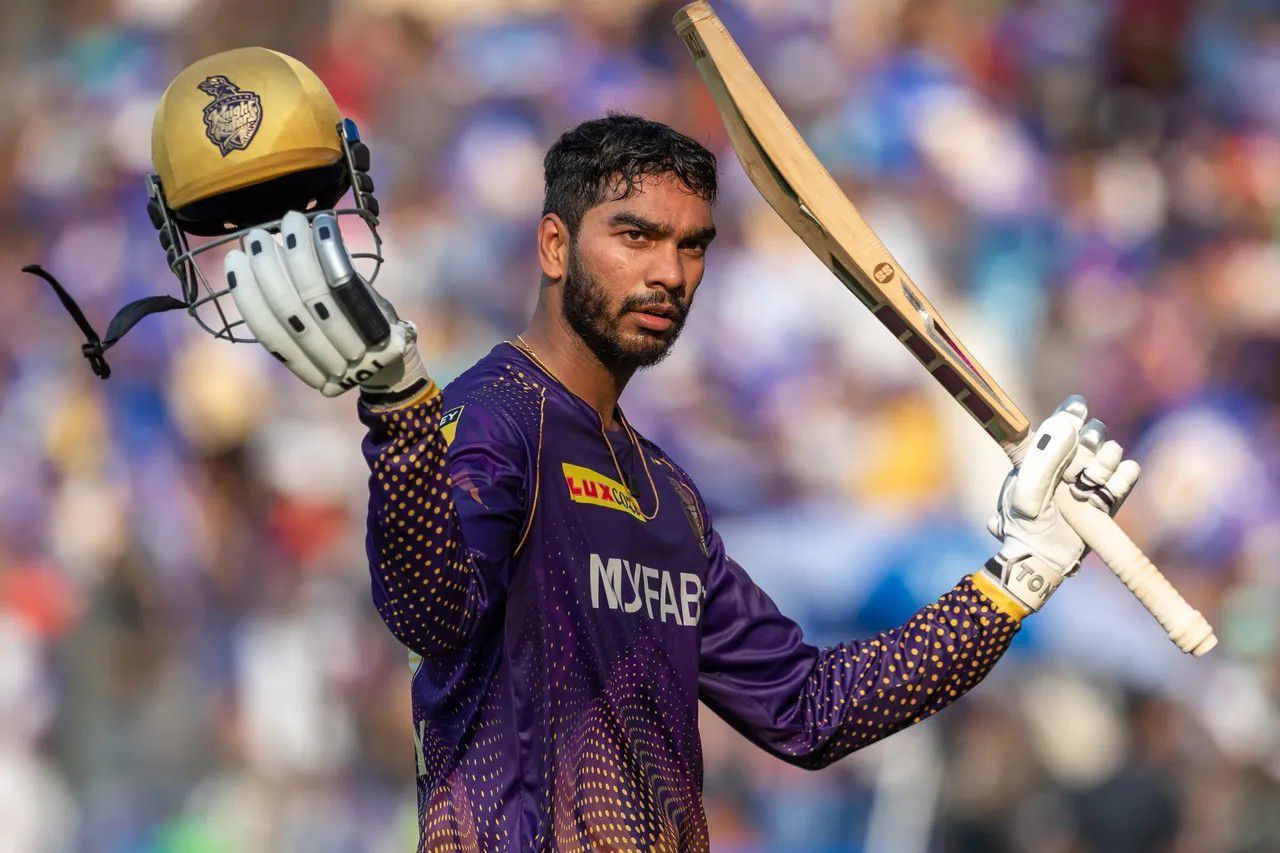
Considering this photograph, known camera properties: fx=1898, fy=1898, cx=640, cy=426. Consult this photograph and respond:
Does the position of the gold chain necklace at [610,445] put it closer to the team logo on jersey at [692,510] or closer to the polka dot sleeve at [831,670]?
the team logo on jersey at [692,510]

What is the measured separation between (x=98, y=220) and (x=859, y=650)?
18.6ft

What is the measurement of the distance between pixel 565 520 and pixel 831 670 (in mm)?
793

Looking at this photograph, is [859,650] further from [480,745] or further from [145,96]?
[145,96]

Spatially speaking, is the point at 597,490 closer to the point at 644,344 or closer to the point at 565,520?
the point at 565,520

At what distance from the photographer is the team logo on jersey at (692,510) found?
3771 mm

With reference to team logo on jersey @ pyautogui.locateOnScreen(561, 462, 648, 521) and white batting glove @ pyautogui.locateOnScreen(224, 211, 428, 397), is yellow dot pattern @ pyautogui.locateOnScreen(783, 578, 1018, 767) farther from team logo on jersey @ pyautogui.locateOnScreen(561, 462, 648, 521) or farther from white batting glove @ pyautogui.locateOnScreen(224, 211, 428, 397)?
white batting glove @ pyautogui.locateOnScreen(224, 211, 428, 397)

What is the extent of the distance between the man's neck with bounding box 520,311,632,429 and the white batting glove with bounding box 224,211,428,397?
2.80ft

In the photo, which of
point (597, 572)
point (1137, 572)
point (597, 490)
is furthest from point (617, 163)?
point (1137, 572)

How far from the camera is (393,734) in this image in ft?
23.7

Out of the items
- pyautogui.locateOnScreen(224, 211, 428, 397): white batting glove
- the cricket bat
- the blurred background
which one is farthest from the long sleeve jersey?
the blurred background

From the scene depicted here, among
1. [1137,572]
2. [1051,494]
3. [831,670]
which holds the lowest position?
[831,670]

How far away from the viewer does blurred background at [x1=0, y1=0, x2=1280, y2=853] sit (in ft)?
21.7

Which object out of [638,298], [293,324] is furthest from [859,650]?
[293,324]

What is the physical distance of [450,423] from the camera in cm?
326
